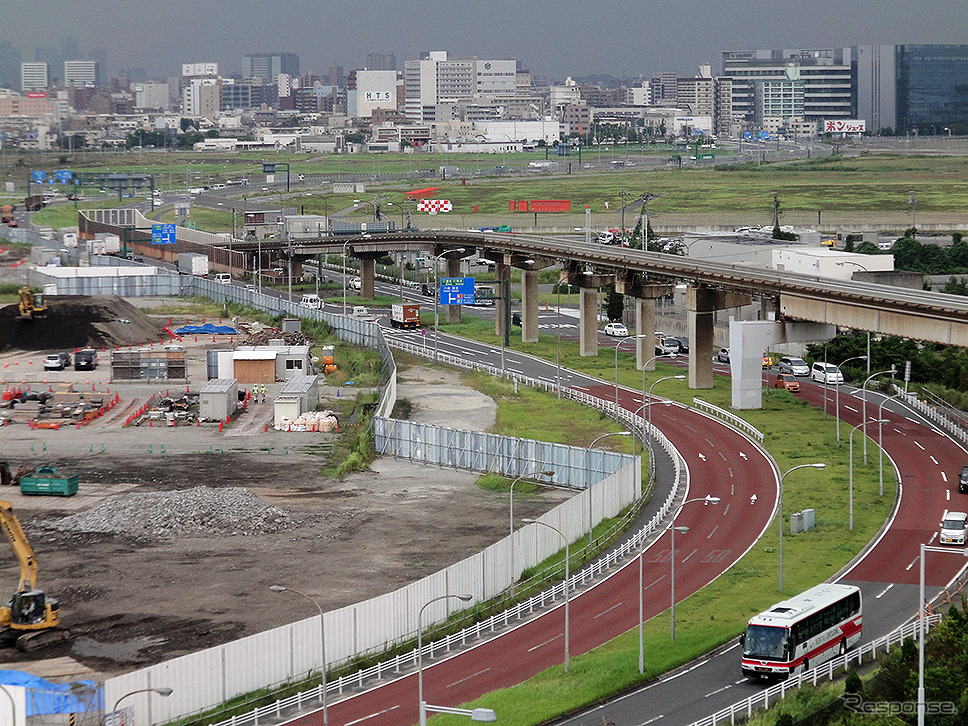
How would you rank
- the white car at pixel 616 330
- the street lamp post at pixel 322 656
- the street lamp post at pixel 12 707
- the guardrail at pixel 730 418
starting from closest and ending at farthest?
the street lamp post at pixel 12 707
the street lamp post at pixel 322 656
the guardrail at pixel 730 418
the white car at pixel 616 330

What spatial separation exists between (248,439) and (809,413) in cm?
3970

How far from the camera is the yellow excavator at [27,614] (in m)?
56.3

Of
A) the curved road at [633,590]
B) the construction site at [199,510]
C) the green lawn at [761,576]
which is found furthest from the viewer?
the construction site at [199,510]

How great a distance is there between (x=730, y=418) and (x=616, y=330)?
46.2 metres

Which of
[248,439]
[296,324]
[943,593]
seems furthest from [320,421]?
[943,593]

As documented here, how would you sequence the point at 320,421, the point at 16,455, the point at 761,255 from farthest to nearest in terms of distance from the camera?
the point at 761,255 → the point at 320,421 → the point at 16,455

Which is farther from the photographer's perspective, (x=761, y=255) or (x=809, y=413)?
(x=761, y=255)

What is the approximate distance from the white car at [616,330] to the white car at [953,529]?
76.9 meters

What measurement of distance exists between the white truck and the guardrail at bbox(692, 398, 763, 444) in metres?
100

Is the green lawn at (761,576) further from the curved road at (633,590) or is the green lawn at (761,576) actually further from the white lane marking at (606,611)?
the white lane marking at (606,611)

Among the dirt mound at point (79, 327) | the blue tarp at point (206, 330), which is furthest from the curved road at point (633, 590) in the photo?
the dirt mound at point (79, 327)

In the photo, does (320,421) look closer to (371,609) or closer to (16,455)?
(16,455)

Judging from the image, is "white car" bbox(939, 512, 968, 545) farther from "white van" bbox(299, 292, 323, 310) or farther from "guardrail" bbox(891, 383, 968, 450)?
"white van" bbox(299, 292, 323, 310)

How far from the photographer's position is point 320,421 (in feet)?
330
